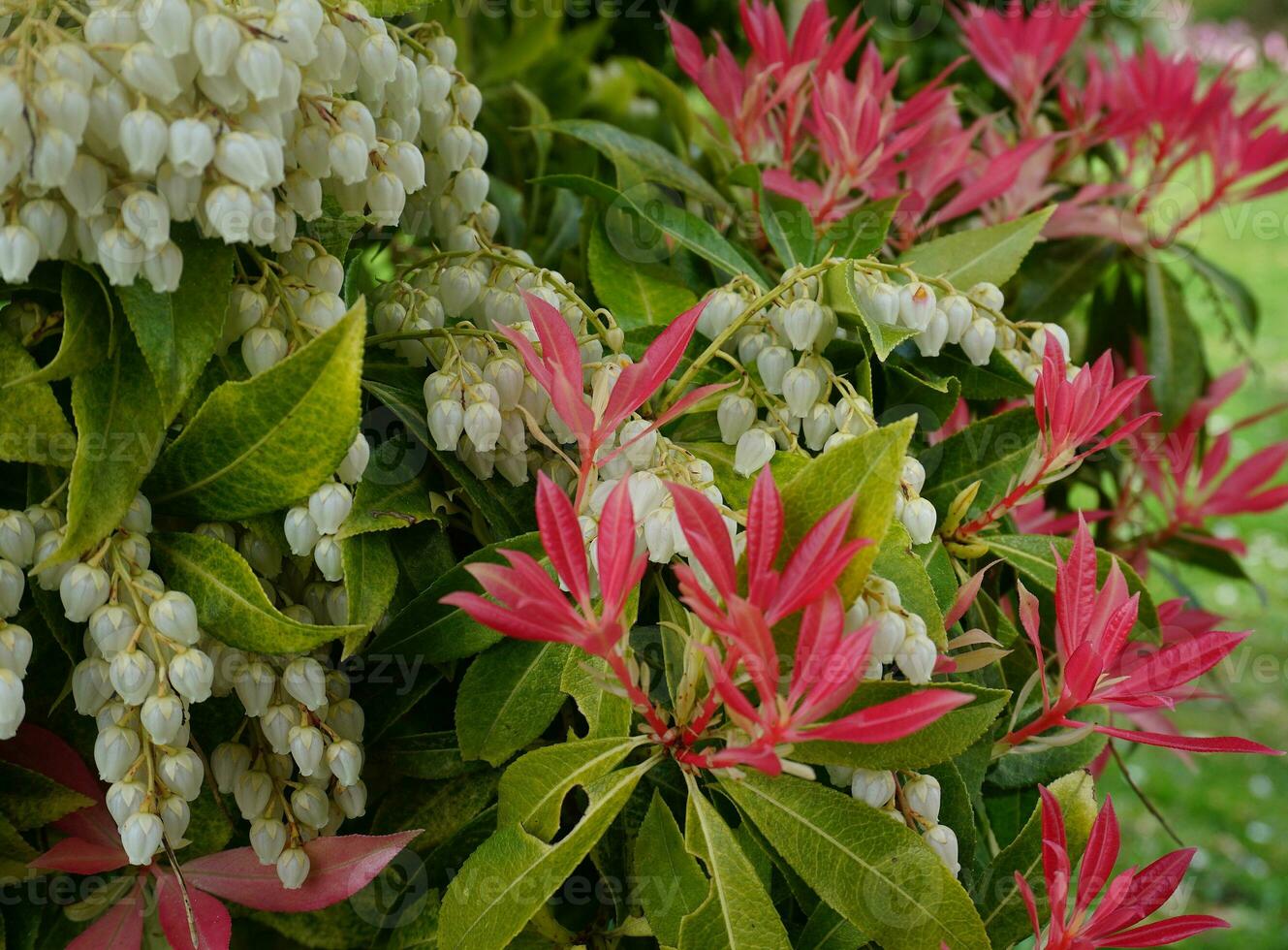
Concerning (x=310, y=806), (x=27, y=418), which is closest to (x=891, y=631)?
(x=310, y=806)

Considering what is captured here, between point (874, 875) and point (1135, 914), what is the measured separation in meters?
0.16

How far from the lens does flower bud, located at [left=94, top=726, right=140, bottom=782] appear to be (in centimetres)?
59

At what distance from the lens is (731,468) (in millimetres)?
715

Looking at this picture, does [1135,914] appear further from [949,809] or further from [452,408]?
[452,408]

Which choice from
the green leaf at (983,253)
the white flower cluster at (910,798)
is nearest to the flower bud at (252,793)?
the white flower cluster at (910,798)

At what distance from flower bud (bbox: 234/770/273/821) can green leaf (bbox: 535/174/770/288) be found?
1.41 feet

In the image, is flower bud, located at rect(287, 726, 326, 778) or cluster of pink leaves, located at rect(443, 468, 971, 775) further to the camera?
flower bud, located at rect(287, 726, 326, 778)

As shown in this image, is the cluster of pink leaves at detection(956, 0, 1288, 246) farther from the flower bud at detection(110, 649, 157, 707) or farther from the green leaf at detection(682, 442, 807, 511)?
the flower bud at detection(110, 649, 157, 707)

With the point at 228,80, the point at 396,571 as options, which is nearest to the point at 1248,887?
the point at 396,571

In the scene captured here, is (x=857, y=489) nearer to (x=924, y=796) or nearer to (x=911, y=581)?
(x=911, y=581)

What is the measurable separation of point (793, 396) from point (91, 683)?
41cm

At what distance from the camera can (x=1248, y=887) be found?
2627 mm

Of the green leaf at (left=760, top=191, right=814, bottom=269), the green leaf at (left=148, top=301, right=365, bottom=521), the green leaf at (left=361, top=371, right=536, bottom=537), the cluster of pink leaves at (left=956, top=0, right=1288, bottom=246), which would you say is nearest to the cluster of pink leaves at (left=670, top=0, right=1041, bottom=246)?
the green leaf at (left=760, top=191, right=814, bottom=269)

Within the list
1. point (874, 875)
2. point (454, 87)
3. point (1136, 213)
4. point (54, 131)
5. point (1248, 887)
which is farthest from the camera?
point (1248, 887)
